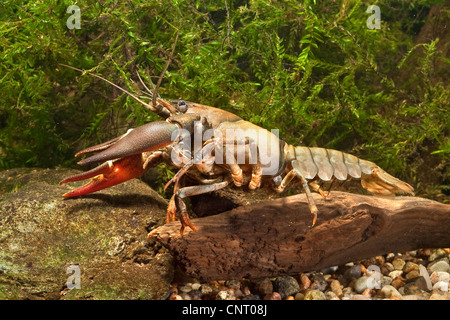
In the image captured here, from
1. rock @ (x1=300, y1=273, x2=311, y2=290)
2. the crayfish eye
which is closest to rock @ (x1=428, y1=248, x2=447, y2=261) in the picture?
rock @ (x1=300, y1=273, x2=311, y2=290)

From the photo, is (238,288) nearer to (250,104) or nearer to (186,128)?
(186,128)

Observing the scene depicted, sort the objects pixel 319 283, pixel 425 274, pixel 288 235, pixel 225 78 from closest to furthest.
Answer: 1. pixel 288 235
2. pixel 319 283
3. pixel 425 274
4. pixel 225 78

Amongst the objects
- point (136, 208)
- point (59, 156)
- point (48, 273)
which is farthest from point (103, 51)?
point (48, 273)

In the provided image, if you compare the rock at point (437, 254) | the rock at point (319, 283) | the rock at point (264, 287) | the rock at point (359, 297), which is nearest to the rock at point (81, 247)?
the rock at point (264, 287)

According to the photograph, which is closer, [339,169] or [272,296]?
[272,296]

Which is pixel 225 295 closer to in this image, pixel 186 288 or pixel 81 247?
pixel 186 288

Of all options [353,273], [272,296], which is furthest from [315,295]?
[353,273]

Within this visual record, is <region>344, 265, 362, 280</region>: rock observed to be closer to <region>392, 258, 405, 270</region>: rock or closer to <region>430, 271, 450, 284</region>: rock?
<region>392, 258, 405, 270</region>: rock

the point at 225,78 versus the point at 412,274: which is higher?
the point at 225,78
